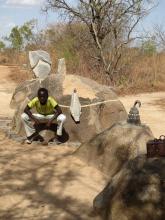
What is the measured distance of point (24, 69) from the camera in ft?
72.0

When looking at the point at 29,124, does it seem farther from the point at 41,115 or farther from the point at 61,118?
the point at 61,118

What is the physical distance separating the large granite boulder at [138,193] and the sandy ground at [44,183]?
471 millimetres

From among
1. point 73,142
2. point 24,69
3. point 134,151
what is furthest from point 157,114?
point 24,69

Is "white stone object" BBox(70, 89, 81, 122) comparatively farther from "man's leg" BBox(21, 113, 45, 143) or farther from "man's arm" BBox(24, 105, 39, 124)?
"man's arm" BBox(24, 105, 39, 124)

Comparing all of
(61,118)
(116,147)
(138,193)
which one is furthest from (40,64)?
(138,193)

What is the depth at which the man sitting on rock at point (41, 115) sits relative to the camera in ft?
27.3

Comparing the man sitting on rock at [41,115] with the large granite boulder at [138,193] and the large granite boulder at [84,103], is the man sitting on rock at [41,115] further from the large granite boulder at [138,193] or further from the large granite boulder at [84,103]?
the large granite boulder at [138,193]

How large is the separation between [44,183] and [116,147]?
121cm

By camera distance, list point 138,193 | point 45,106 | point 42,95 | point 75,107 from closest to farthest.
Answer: point 138,193, point 42,95, point 45,106, point 75,107

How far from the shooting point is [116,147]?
687cm

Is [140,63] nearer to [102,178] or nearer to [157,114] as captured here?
[157,114]

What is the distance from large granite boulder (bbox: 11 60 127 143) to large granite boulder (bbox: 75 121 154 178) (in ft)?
4.93

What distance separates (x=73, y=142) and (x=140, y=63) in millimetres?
11348

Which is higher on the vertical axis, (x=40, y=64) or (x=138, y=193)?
(x=40, y=64)
